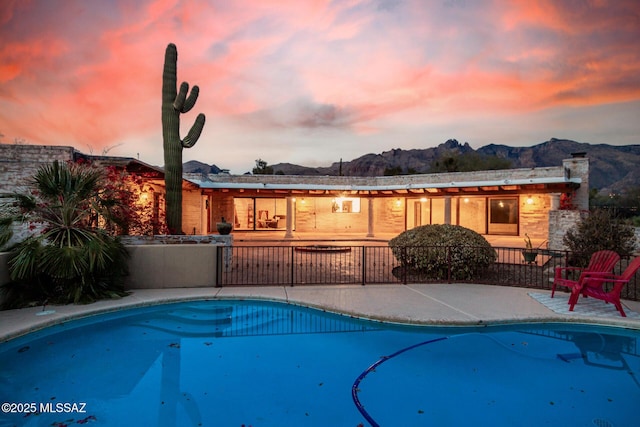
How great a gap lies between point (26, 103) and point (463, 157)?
138 feet

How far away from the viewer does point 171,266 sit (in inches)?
275

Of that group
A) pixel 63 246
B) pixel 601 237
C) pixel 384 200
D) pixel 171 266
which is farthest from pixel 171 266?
pixel 384 200

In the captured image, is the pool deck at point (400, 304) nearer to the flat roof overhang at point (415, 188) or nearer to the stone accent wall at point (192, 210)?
the flat roof overhang at point (415, 188)

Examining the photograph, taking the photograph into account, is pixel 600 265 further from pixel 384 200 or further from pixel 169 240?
pixel 384 200

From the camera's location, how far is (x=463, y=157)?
4309 centimetres

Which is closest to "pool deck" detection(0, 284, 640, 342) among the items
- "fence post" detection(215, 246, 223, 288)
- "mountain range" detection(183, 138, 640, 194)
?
"fence post" detection(215, 246, 223, 288)

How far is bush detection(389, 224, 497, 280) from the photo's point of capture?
776cm

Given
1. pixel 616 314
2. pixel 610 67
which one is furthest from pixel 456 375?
pixel 610 67

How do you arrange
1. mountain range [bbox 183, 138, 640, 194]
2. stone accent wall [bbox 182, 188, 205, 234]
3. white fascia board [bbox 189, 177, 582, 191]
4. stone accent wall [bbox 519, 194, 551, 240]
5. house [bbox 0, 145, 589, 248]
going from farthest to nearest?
mountain range [bbox 183, 138, 640, 194] < stone accent wall [bbox 182, 188, 205, 234] < stone accent wall [bbox 519, 194, 551, 240] < house [bbox 0, 145, 589, 248] < white fascia board [bbox 189, 177, 582, 191]

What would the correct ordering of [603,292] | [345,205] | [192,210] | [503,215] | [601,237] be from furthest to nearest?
[345,205] → [503,215] → [192,210] → [601,237] → [603,292]

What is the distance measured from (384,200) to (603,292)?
55.9ft

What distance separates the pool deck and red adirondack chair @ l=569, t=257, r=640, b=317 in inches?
9.1

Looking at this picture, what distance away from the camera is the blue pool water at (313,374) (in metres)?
2.99

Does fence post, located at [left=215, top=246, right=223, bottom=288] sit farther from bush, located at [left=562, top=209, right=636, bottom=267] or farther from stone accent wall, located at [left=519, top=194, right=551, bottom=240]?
stone accent wall, located at [left=519, top=194, right=551, bottom=240]
